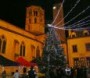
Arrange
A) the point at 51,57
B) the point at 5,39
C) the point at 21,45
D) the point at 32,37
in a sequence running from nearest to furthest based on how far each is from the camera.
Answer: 1. the point at 51,57
2. the point at 5,39
3. the point at 21,45
4. the point at 32,37

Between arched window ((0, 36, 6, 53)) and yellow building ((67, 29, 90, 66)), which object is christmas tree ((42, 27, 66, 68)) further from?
yellow building ((67, 29, 90, 66))

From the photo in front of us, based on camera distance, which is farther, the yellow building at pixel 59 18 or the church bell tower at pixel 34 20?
the church bell tower at pixel 34 20

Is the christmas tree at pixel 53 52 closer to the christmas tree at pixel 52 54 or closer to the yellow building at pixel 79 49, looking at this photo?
the christmas tree at pixel 52 54

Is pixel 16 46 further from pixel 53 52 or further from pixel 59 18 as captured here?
pixel 59 18

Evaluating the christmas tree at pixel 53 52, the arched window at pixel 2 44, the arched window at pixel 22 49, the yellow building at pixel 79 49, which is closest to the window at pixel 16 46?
the arched window at pixel 22 49

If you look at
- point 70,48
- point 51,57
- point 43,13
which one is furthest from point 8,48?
point 43,13

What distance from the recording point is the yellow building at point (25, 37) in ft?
100

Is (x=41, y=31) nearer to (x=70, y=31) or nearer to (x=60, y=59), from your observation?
(x=70, y=31)

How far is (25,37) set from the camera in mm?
36312

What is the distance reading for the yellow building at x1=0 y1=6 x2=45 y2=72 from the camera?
30.6 m

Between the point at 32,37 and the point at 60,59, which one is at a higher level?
the point at 32,37

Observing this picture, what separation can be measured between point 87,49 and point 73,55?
2.97 m

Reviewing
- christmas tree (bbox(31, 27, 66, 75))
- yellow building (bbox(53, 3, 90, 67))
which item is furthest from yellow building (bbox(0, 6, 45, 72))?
christmas tree (bbox(31, 27, 66, 75))

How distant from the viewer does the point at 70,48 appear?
1462 inches
